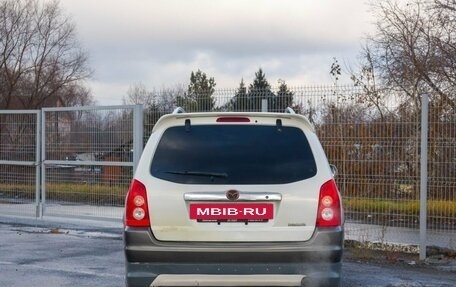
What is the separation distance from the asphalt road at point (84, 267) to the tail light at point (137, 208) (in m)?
3.02

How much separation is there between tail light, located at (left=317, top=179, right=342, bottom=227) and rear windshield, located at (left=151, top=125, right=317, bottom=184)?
0.56 feet

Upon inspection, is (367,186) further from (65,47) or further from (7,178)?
(65,47)

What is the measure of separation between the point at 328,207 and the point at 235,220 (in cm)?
74

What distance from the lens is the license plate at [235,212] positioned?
536 cm

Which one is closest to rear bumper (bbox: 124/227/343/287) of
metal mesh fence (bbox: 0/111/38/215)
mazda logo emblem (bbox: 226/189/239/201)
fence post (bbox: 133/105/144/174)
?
mazda logo emblem (bbox: 226/189/239/201)

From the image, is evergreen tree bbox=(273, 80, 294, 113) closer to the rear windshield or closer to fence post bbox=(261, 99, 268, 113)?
fence post bbox=(261, 99, 268, 113)

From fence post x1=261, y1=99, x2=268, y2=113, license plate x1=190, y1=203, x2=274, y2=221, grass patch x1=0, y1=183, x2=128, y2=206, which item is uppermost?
fence post x1=261, y1=99, x2=268, y2=113

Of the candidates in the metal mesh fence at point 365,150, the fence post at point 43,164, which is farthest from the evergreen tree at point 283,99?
the fence post at point 43,164

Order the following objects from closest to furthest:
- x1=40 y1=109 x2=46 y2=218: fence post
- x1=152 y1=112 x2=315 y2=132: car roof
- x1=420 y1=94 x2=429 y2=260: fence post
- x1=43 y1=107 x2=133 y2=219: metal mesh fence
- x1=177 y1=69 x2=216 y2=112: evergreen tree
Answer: x1=152 y1=112 x2=315 y2=132: car roof → x1=420 y1=94 x2=429 y2=260: fence post → x1=177 y1=69 x2=216 y2=112: evergreen tree → x1=43 y1=107 x2=133 y2=219: metal mesh fence → x1=40 y1=109 x2=46 y2=218: fence post

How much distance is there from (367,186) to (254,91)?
2575 mm

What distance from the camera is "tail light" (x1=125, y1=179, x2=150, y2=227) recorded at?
5414 mm

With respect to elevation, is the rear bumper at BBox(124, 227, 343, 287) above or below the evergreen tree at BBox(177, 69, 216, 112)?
below

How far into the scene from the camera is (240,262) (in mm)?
5301

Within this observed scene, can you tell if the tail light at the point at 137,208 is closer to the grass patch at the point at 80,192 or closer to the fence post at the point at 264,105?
the fence post at the point at 264,105
